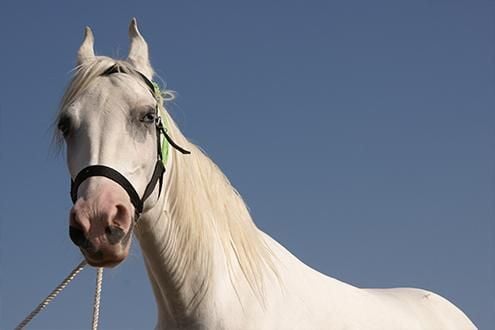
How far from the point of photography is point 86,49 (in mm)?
5676

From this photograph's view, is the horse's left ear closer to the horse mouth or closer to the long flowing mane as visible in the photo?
the long flowing mane

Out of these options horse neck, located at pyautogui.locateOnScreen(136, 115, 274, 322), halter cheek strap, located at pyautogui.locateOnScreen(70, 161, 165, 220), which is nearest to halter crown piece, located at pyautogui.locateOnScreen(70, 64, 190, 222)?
halter cheek strap, located at pyautogui.locateOnScreen(70, 161, 165, 220)

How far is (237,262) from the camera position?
534 cm

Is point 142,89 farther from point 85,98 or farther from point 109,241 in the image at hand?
point 109,241

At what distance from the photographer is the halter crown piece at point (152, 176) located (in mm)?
4672

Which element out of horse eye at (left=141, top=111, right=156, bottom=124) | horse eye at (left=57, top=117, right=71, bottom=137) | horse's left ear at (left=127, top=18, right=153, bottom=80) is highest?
horse's left ear at (left=127, top=18, right=153, bottom=80)

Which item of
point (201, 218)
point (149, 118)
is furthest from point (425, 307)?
point (149, 118)

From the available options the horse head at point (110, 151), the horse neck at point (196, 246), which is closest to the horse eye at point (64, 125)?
the horse head at point (110, 151)

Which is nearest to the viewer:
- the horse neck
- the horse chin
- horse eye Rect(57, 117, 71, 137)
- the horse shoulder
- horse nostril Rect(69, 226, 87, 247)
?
horse nostril Rect(69, 226, 87, 247)

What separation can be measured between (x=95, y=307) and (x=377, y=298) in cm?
200

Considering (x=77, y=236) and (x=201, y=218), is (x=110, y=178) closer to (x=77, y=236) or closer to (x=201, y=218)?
(x=77, y=236)

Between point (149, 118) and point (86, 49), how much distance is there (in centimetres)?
94

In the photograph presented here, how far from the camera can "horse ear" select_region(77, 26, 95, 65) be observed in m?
5.57

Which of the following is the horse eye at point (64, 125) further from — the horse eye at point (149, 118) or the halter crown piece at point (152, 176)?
the horse eye at point (149, 118)
